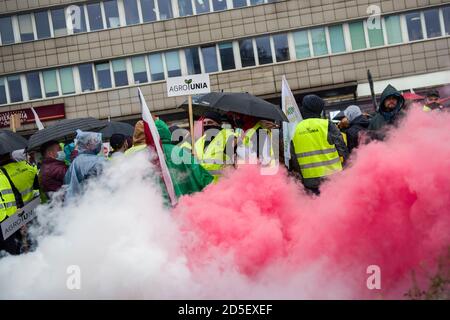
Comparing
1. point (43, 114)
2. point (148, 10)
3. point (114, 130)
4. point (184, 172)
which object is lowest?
point (184, 172)

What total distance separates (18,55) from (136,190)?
76.3ft

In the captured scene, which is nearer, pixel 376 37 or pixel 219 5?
pixel 376 37

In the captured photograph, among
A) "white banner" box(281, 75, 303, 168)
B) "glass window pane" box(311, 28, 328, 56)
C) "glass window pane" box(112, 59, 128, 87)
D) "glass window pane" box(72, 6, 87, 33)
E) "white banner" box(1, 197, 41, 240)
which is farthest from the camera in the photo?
"glass window pane" box(72, 6, 87, 33)

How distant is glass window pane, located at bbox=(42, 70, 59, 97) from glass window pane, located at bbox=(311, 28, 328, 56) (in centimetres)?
1144

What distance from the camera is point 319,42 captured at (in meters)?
24.9

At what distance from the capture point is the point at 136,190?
516 cm

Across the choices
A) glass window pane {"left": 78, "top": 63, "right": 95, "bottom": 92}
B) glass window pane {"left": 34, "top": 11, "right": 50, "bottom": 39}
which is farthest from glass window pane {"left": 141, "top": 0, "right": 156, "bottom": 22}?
glass window pane {"left": 34, "top": 11, "right": 50, "bottom": 39}

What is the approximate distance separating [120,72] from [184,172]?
21.0 metres

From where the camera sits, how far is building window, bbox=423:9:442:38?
80.0 ft

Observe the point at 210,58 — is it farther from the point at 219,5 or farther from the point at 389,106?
the point at 389,106

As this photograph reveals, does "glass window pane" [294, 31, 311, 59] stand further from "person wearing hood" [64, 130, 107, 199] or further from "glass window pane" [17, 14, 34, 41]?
"person wearing hood" [64, 130, 107, 199]

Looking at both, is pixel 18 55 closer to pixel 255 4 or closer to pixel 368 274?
pixel 255 4

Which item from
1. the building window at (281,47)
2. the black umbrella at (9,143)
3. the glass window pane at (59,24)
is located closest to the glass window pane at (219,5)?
the building window at (281,47)

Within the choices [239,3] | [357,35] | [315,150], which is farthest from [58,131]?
[357,35]
